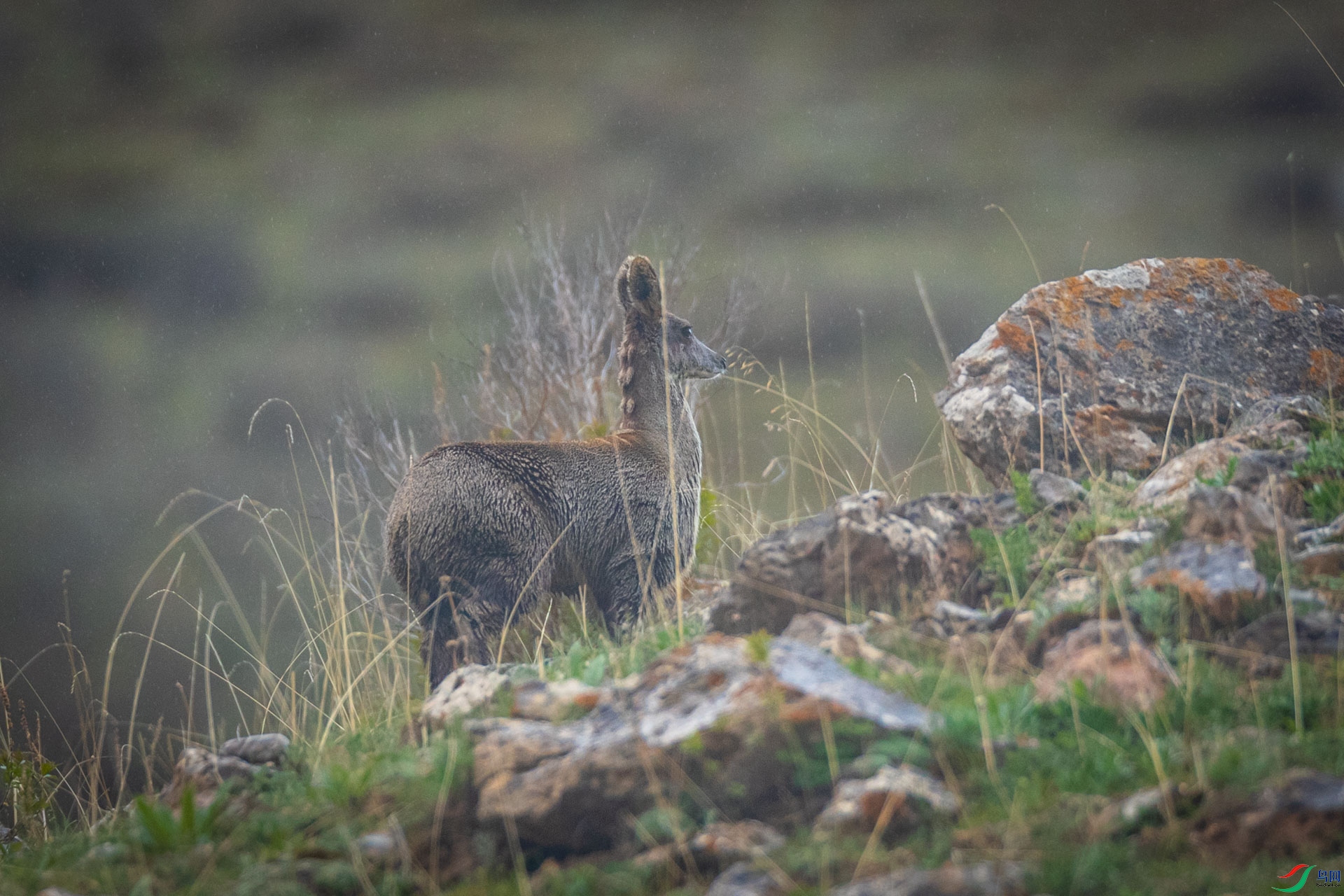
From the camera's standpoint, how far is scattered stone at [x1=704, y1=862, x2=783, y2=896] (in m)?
2.72

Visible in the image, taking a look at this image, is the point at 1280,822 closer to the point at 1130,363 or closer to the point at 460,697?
the point at 460,697

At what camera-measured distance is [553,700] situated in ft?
12.3

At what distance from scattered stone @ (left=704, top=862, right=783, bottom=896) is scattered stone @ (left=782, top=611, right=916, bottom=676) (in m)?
1.02

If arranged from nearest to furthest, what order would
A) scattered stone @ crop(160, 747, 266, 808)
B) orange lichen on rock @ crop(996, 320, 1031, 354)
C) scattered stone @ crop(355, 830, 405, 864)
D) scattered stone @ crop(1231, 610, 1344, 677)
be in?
scattered stone @ crop(355, 830, 405, 864), scattered stone @ crop(1231, 610, 1344, 677), scattered stone @ crop(160, 747, 266, 808), orange lichen on rock @ crop(996, 320, 1031, 354)

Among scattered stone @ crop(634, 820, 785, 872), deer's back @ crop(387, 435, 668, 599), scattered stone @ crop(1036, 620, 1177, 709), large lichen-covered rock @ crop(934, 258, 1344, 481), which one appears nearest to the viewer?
scattered stone @ crop(634, 820, 785, 872)

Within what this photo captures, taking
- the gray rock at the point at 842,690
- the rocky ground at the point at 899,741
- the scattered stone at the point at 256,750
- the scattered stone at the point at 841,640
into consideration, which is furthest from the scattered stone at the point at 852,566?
the scattered stone at the point at 256,750

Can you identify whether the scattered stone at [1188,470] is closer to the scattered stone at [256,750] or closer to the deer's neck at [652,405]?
the deer's neck at [652,405]

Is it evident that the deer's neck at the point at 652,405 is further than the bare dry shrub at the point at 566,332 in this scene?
No

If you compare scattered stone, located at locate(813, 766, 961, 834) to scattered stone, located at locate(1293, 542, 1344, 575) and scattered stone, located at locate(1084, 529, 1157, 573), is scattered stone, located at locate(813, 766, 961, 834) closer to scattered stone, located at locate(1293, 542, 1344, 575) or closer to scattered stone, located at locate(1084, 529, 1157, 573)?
scattered stone, located at locate(1084, 529, 1157, 573)

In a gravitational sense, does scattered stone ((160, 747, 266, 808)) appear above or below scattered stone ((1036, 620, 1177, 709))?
below

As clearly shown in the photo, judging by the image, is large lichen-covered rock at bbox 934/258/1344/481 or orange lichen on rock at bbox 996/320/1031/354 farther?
orange lichen on rock at bbox 996/320/1031/354

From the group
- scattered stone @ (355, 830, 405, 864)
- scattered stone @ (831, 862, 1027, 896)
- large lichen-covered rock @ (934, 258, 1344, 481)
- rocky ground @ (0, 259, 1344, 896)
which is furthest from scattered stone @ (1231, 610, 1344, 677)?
scattered stone @ (355, 830, 405, 864)

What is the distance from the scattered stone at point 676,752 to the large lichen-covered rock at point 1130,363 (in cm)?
273

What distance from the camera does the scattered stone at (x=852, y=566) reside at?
176 inches
